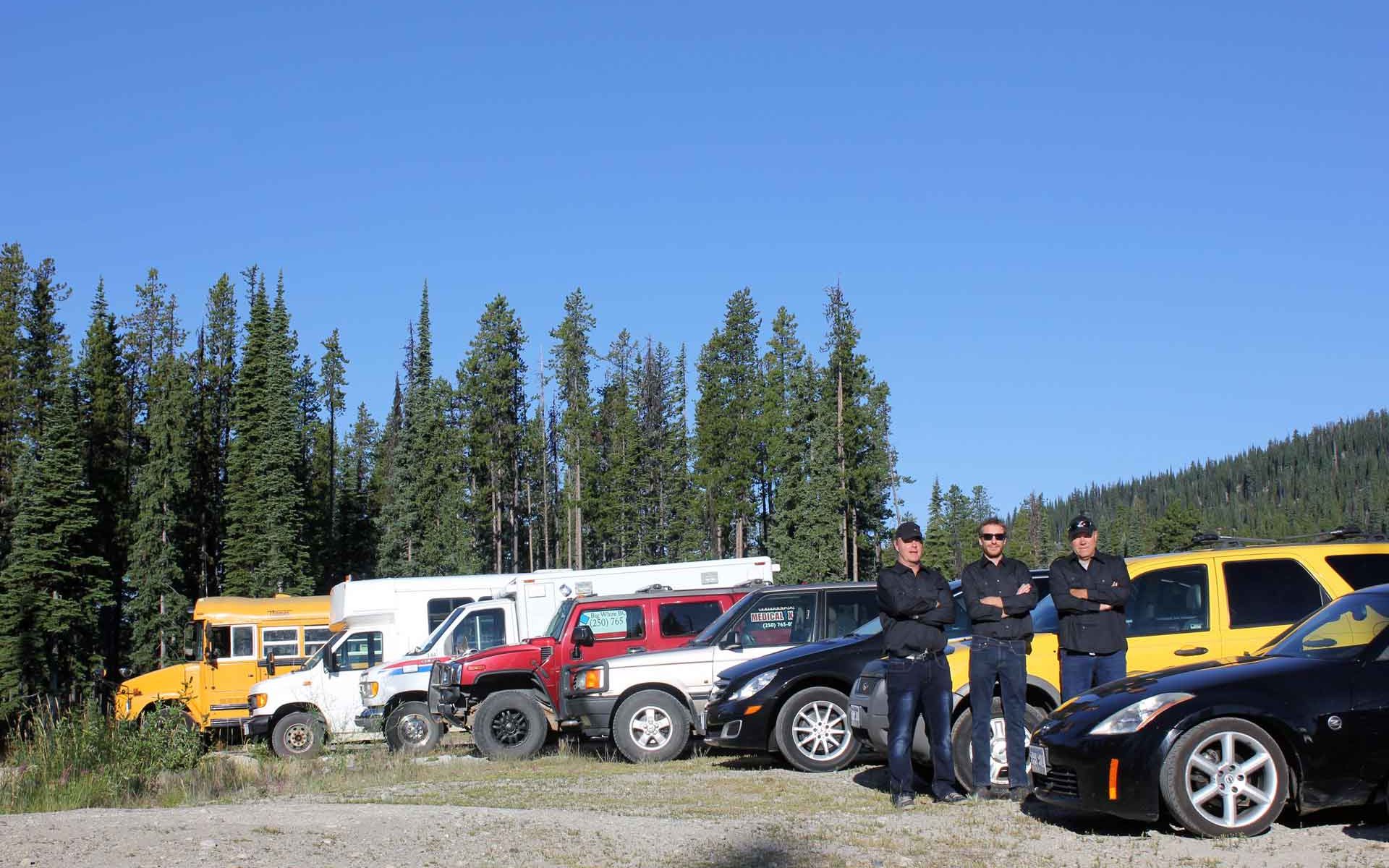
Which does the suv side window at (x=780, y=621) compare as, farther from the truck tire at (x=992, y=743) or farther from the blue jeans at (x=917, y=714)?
the blue jeans at (x=917, y=714)

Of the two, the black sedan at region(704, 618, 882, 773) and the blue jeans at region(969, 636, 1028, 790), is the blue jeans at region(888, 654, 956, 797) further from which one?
the black sedan at region(704, 618, 882, 773)

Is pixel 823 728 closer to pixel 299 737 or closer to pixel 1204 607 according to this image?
pixel 1204 607

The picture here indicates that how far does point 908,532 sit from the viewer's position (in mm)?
9648

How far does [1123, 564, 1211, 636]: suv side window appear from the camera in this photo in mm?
9992

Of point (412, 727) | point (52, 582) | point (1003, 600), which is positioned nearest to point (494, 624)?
point (412, 727)

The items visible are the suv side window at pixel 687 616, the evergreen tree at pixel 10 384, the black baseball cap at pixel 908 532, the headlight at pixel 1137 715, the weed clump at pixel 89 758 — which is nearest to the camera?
the headlight at pixel 1137 715

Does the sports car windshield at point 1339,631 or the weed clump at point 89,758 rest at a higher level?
the sports car windshield at point 1339,631

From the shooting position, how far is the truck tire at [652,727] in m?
14.5

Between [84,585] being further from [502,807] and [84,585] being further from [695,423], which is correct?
[502,807]

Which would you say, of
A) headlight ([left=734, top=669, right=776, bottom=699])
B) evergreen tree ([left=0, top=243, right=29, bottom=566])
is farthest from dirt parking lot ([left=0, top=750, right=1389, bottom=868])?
evergreen tree ([left=0, top=243, right=29, bottom=566])

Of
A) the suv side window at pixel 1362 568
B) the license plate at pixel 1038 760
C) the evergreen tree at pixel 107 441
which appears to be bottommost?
the license plate at pixel 1038 760

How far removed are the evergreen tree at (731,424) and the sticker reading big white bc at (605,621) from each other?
5270cm

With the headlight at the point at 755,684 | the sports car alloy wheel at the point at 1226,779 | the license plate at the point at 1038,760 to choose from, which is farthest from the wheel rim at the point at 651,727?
the sports car alloy wheel at the point at 1226,779

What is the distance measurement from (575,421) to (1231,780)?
69.4 metres
